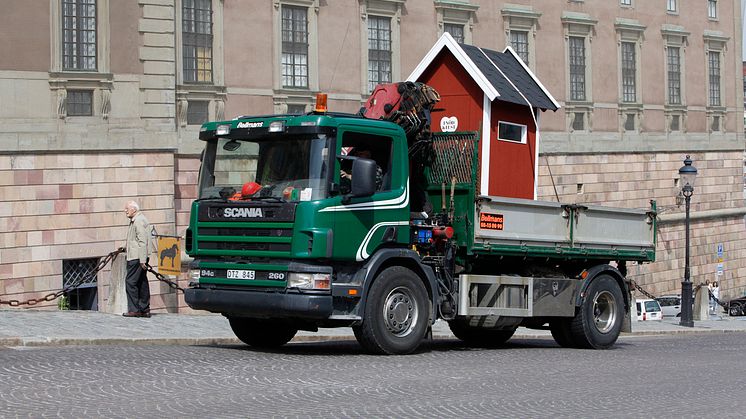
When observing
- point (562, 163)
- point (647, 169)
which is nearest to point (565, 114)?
point (562, 163)

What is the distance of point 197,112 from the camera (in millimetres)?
34125

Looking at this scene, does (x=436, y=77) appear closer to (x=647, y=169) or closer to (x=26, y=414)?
(x=26, y=414)

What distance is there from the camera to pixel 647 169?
166 feet

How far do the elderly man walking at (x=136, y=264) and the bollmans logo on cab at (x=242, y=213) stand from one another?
6275 mm

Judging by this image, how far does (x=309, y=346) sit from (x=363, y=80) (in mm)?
21018

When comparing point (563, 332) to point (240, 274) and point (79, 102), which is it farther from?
point (79, 102)

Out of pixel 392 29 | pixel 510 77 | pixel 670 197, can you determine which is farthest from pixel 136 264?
pixel 670 197

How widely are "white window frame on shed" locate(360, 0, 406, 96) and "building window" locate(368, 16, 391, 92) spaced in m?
0.14

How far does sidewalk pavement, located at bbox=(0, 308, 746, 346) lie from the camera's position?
17.4 m

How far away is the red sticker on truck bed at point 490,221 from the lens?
54.6 feet

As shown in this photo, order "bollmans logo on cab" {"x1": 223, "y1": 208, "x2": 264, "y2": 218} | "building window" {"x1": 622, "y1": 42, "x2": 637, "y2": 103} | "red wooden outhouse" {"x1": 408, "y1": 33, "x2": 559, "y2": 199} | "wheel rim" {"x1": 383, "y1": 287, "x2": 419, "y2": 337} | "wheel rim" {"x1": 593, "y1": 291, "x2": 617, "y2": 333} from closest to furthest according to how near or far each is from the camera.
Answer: "bollmans logo on cab" {"x1": 223, "y1": 208, "x2": 264, "y2": 218} < "wheel rim" {"x1": 383, "y1": 287, "x2": 419, "y2": 337} < "red wooden outhouse" {"x1": 408, "y1": 33, "x2": 559, "y2": 199} < "wheel rim" {"x1": 593, "y1": 291, "x2": 617, "y2": 333} < "building window" {"x1": 622, "y1": 42, "x2": 637, "y2": 103}

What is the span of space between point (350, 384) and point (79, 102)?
65.5ft

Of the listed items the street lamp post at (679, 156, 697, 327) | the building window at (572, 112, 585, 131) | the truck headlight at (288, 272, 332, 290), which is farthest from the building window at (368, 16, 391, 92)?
the truck headlight at (288, 272, 332, 290)

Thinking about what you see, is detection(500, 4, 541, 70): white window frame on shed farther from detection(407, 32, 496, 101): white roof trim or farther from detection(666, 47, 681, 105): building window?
detection(407, 32, 496, 101): white roof trim
